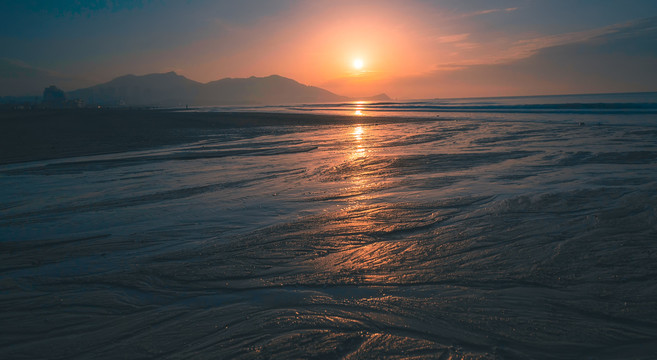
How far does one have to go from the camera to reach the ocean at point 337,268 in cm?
260

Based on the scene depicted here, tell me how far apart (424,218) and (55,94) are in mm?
203339

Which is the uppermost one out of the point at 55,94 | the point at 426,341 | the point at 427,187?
the point at 55,94

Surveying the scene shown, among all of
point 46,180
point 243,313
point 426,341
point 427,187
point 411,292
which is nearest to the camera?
point 426,341

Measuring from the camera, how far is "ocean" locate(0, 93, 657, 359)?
2602 mm

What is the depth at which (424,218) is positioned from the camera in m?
5.25

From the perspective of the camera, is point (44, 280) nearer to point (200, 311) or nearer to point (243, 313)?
point (200, 311)

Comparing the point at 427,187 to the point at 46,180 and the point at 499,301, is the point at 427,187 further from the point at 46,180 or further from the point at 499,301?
the point at 46,180

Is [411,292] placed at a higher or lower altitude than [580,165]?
lower

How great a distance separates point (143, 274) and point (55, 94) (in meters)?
203

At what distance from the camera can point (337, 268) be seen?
12.3ft

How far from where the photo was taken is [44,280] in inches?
143

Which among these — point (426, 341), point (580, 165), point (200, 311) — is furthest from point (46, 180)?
point (580, 165)

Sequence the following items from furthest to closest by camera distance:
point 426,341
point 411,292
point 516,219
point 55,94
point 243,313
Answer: point 55,94
point 516,219
point 411,292
point 243,313
point 426,341

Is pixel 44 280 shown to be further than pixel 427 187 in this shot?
No
